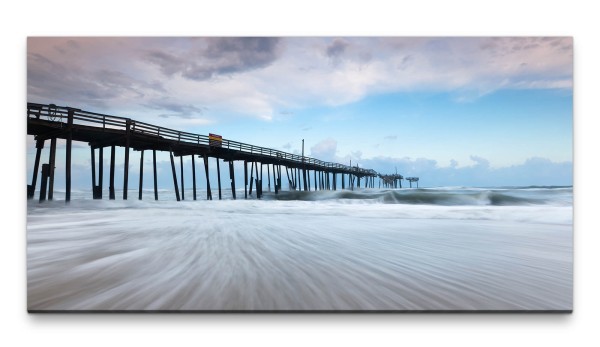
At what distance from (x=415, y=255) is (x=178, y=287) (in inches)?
66.6

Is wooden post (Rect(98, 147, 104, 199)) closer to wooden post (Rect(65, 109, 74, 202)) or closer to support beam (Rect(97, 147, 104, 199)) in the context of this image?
support beam (Rect(97, 147, 104, 199))

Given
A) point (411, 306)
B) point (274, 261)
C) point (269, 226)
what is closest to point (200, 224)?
point (269, 226)

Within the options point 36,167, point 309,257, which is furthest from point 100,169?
point 309,257

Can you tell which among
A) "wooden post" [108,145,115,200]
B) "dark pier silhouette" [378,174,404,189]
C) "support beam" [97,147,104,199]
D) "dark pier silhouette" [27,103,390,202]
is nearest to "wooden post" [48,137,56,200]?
"dark pier silhouette" [27,103,390,202]

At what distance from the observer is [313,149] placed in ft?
9.75

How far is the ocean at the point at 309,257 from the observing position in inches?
86.3

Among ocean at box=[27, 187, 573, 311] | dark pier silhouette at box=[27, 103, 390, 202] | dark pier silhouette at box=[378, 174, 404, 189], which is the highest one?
dark pier silhouette at box=[27, 103, 390, 202]

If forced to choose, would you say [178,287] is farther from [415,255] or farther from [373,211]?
[373,211]

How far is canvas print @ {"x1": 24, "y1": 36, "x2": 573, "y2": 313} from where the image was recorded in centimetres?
235

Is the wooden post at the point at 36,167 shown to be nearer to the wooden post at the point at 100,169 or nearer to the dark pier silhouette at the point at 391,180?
the wooden post at the point at 100,169

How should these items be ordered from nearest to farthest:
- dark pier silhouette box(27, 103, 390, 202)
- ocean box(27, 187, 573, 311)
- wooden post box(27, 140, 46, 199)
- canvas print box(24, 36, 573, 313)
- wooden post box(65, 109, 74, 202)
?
1. ocean box(27, 187, 573, 311)
2. canvas print box(24, 36, 573, 313)
3. wooden post box(27, 140, 46, 199)
4. dark pier silhouette box(27, 103, 390, 202)
5. wooden post box(65, 109, 74, 202)

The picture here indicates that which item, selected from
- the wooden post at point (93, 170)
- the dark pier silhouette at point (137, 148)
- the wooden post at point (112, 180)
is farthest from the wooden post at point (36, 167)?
the wooden post at point (112, 180)

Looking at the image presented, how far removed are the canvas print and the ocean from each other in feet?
0.05

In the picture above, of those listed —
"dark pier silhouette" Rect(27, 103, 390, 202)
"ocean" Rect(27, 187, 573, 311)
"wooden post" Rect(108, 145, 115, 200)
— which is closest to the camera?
"ocean" Rect(27, 187, 573, 311)
